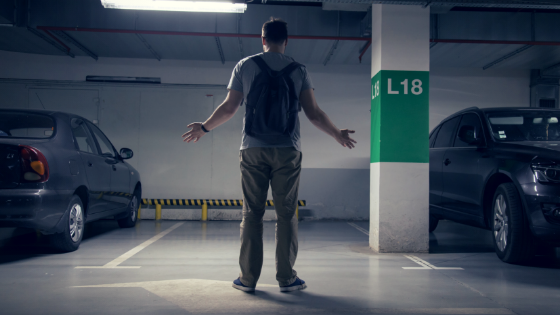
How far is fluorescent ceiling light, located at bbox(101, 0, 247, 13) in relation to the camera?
5305mm

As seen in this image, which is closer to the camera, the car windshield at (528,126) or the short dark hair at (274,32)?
the short dark hair at (274,32)

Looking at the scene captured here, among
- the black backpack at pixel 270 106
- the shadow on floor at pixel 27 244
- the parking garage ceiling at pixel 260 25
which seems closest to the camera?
the black backpack at pixel 270 106

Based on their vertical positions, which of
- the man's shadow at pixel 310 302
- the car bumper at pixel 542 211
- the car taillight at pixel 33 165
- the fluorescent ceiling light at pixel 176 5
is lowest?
the man's shadow at pixel 310 302

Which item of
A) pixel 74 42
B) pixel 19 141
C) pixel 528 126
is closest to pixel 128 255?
pixel 19 141

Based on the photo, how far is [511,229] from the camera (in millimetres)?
3820

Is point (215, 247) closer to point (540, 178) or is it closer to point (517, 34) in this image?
point (540, 178)

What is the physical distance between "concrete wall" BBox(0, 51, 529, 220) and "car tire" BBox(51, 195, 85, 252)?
3657 millimetres

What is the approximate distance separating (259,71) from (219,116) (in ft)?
1.37

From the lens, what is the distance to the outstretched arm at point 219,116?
107 inches

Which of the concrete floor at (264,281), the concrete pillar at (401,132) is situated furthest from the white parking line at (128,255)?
the concrete pillar at (401,132)

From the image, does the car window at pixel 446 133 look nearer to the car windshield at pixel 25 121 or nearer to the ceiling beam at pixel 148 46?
the car windshield at pixel 25 121

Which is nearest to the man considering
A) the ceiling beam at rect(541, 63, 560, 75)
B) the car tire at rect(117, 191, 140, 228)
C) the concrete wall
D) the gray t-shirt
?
the gray t-shirt

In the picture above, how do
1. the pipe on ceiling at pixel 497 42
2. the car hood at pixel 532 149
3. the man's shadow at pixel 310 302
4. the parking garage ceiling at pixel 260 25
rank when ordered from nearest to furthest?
the man's shadow at pixel 310 302 → the car hood at pixel 532 149 → the parking garage ceiling at pixel 260 25 → the pipe on ceiling at pixel 497 42

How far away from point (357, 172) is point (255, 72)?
6.08 m
